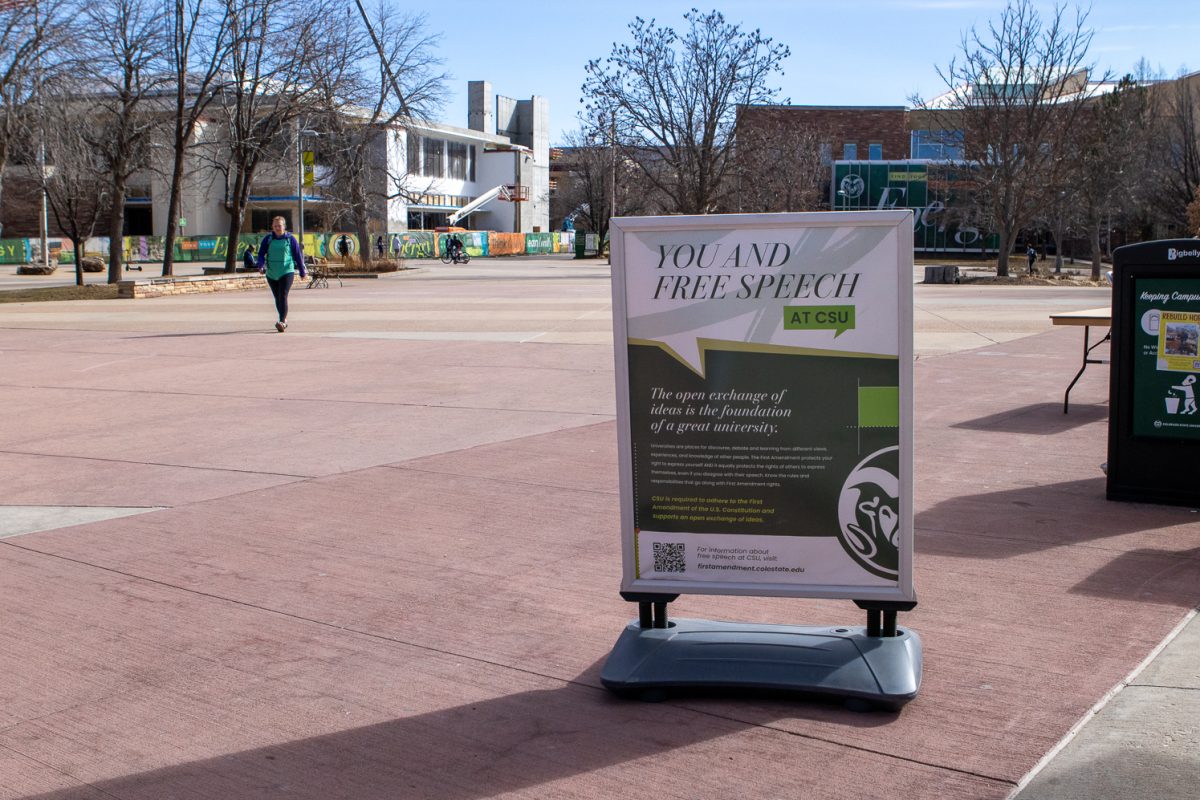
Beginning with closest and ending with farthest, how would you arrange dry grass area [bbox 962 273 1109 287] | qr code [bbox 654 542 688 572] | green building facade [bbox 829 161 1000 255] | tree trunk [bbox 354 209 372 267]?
1. qr code [bbox 654 542 688 572]
2. dry grass area [bbox 962 273 1109 287]
3. tree trunk [bbox 354 209 372 267]
4. green building facade [bbox 829 161 1000 255]

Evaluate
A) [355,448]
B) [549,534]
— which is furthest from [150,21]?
[549,534]

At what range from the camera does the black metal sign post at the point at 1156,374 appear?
6988mm

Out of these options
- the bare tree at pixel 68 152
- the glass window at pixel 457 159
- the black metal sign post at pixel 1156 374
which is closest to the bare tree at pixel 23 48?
the bare tree at pixel 68 152

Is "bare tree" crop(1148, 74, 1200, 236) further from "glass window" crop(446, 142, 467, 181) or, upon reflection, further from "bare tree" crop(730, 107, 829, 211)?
"glass window" crop(446, 142, 467, 181)

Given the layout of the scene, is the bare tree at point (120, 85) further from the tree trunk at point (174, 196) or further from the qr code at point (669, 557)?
the qr code at point (669, 557)

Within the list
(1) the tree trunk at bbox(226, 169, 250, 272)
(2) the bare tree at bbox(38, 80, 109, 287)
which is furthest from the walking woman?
(1) the tree trunk at bbox(226, 169, 250, 272)

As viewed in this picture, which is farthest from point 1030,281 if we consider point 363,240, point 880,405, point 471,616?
point 880,405

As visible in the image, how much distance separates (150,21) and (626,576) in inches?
1338

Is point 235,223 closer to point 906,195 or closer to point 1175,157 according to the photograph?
point 1175,157

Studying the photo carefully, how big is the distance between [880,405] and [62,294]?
1282 inches

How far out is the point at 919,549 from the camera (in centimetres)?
615

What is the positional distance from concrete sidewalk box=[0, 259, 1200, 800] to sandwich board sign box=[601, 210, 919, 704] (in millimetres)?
428

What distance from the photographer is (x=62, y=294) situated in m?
32.7

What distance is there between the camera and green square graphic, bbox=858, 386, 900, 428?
411cm
